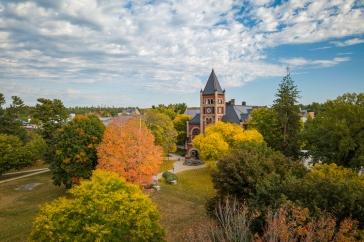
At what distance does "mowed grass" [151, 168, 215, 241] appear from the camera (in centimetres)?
2280

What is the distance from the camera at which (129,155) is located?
26.9 m

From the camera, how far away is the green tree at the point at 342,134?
2823 centimetres

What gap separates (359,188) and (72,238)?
15062 millimetres

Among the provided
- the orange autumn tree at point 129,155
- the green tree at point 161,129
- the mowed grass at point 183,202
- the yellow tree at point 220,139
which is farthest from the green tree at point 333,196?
the green tree at point 161,129

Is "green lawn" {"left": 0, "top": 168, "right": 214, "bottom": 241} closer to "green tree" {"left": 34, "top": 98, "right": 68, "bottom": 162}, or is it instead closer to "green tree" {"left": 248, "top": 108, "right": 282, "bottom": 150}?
"green tree" {"left": 34, "top": 98, "right": 68, "bottom": 162}

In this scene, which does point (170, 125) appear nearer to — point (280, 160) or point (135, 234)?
point (280, 160)

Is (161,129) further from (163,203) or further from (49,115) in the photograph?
(163,203)

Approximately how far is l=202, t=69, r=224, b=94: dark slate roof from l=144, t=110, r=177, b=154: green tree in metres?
10.3

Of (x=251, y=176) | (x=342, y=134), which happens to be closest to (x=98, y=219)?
(x=251, y=176)

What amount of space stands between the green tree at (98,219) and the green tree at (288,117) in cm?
2797

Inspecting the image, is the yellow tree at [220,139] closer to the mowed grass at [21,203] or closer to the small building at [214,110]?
the small building at [214,110]

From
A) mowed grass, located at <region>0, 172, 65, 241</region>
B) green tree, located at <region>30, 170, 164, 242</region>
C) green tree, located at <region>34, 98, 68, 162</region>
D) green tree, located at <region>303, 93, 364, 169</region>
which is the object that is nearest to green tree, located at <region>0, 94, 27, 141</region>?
green tree, located at <region>34, 98, 68, 162</region>

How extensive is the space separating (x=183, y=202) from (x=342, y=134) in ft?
56.7

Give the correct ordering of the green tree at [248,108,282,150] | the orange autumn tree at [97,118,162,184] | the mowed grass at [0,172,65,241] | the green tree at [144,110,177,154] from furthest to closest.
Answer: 1. the green tree at [144,110,177,154]
2. the green tree at [248,108,282,150]
3. the orange autumn tree at [97,118,162,184]
4. the mowed grass at [0,172,65,241]
